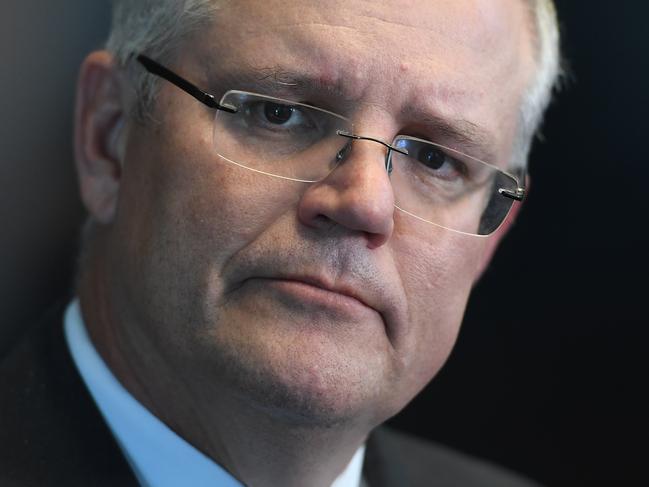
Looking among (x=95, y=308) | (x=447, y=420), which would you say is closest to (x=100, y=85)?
(x=95, y=308)

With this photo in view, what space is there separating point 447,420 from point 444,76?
70.5 inches

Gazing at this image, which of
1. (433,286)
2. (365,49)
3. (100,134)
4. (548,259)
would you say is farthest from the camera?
(548,259)

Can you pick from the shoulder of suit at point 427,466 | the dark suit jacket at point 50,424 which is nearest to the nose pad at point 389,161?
the dark suit jacket at point 50,424

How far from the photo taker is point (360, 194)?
1.77m

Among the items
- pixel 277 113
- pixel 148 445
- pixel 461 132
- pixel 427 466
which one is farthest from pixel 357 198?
pixel 427 466

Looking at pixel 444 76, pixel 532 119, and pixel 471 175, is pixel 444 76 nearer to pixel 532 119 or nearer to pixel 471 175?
pixel 471 175

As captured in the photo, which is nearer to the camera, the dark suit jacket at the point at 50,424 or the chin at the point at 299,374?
the chin at the point at 299,374

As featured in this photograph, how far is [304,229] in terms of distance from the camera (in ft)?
5.88

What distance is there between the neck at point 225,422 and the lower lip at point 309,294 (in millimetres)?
228

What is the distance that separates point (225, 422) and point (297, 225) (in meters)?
0.46

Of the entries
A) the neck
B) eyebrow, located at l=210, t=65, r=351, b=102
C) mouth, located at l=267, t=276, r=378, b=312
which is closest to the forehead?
eyebrow, located at l=210, t=65, r=351, b=102

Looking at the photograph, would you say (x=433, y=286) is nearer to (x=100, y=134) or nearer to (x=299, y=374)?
(x=299, y=374)

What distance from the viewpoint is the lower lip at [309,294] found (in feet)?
5.82

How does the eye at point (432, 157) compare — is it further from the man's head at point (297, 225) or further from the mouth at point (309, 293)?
the mouth at point (309, 293)
